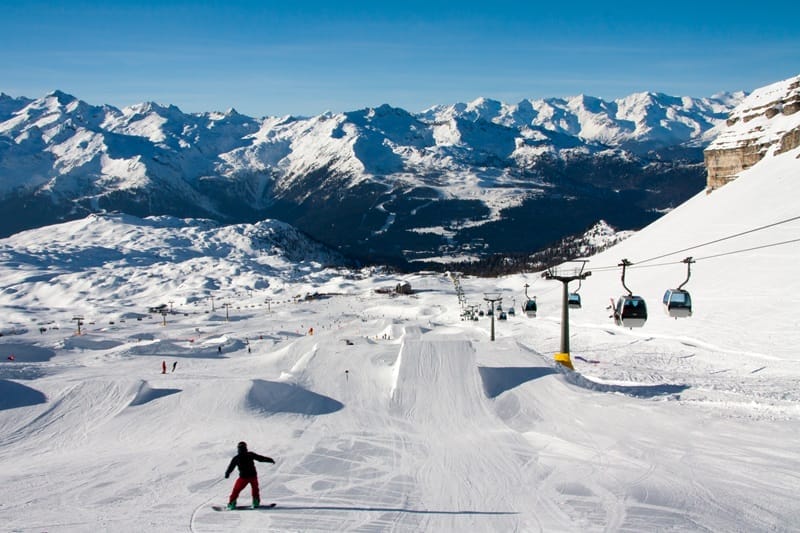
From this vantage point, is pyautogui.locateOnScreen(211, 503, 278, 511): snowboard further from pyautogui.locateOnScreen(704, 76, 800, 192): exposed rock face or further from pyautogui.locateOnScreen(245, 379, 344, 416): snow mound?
pyautogui.locateOnScreen(704, 76, 800, 192): exposed rock face

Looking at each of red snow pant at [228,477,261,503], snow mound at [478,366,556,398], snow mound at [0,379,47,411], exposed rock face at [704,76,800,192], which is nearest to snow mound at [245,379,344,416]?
snow mound at [478,366,556,398]

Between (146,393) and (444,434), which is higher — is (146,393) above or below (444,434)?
above

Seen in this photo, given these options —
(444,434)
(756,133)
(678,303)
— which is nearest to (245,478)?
(444,434)

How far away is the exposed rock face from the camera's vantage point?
12262cm

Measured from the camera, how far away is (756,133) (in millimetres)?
126062

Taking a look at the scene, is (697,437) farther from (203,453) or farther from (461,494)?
(203,453)

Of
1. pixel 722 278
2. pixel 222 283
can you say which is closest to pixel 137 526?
pixel 722 278

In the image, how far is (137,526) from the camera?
12.7 m

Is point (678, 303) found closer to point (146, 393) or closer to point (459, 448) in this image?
point (459, 448)

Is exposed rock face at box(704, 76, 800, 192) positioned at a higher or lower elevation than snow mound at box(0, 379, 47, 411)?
higher

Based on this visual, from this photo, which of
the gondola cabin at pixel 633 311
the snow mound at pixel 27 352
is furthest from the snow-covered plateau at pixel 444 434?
the gondola cabin at pixel 633 311

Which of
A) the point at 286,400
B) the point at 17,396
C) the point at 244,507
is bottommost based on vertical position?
the point at 244,507

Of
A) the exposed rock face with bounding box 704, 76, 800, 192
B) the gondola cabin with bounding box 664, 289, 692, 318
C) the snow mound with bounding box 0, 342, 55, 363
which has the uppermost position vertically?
the exposed rock face with bounding box 704, 76, 800, 192

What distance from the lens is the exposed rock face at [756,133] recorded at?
123 metres
